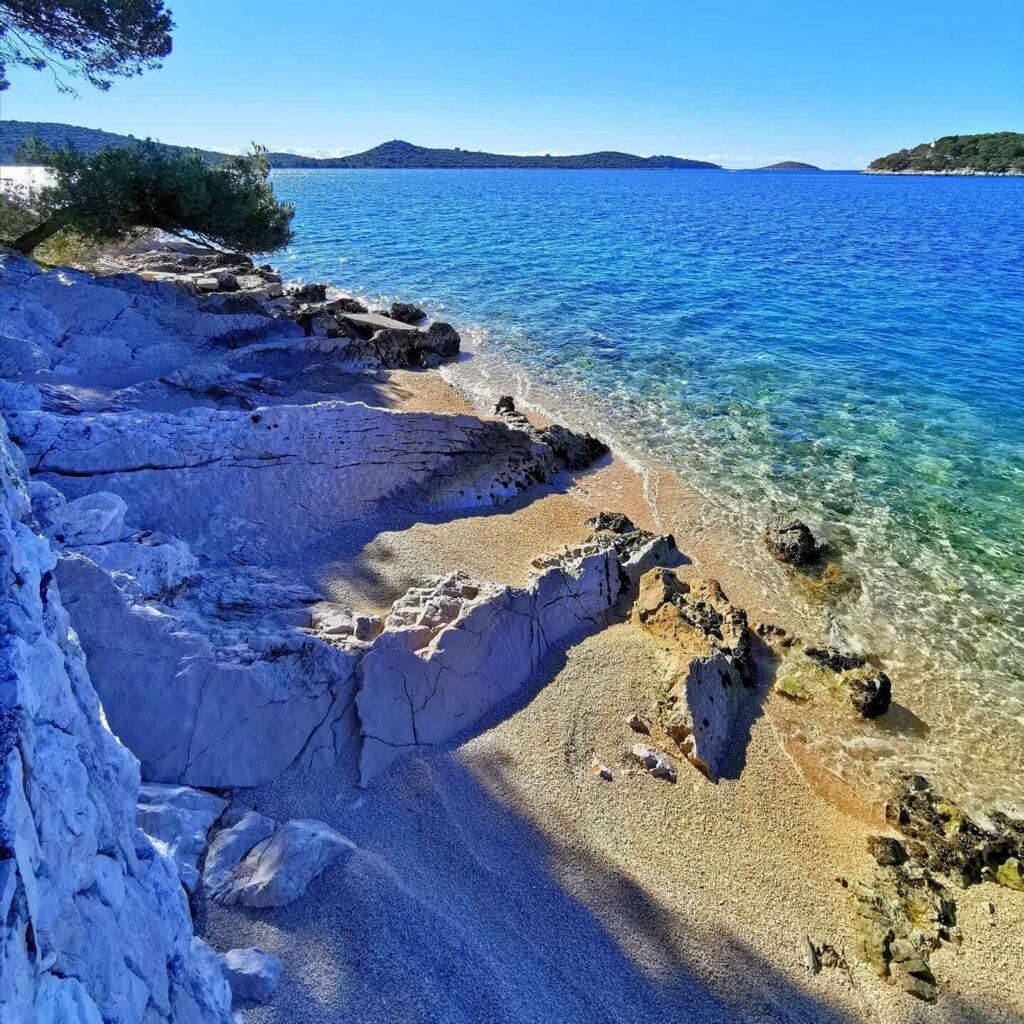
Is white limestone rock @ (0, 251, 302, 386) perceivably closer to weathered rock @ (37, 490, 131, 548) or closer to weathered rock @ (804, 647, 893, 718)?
weathered rock @ (37, 490, 131, 548)

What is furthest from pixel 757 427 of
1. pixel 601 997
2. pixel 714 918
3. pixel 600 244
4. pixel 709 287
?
pixel 600 244

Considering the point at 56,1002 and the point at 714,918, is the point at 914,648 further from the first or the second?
the point at 56,1002

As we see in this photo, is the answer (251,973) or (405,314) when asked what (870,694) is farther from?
(405,314)

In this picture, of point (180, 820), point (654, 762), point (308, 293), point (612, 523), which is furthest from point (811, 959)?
point (308, 293)

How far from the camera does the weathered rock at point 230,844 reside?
4.28 meters

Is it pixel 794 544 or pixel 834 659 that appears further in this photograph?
pixel 794 544

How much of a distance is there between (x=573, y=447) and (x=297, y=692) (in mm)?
8624

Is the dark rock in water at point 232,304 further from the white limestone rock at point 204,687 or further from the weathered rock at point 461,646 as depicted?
the white limestone rock at point 204,687

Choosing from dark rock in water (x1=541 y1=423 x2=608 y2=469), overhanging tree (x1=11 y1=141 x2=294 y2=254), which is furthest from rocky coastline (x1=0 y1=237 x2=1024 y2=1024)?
overhanging tree (x1=11 y1=141 x2=294 y2=254)

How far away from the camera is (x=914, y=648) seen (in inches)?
348

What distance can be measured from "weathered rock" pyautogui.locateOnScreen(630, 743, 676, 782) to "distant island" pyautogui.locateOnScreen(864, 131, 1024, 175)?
18919cm

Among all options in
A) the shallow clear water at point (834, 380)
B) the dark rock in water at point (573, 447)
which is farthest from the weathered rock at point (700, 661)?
the dark rock in water at point (573, 447)

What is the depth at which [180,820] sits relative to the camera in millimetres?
4535

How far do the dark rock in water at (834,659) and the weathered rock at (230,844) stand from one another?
22.6 feet
